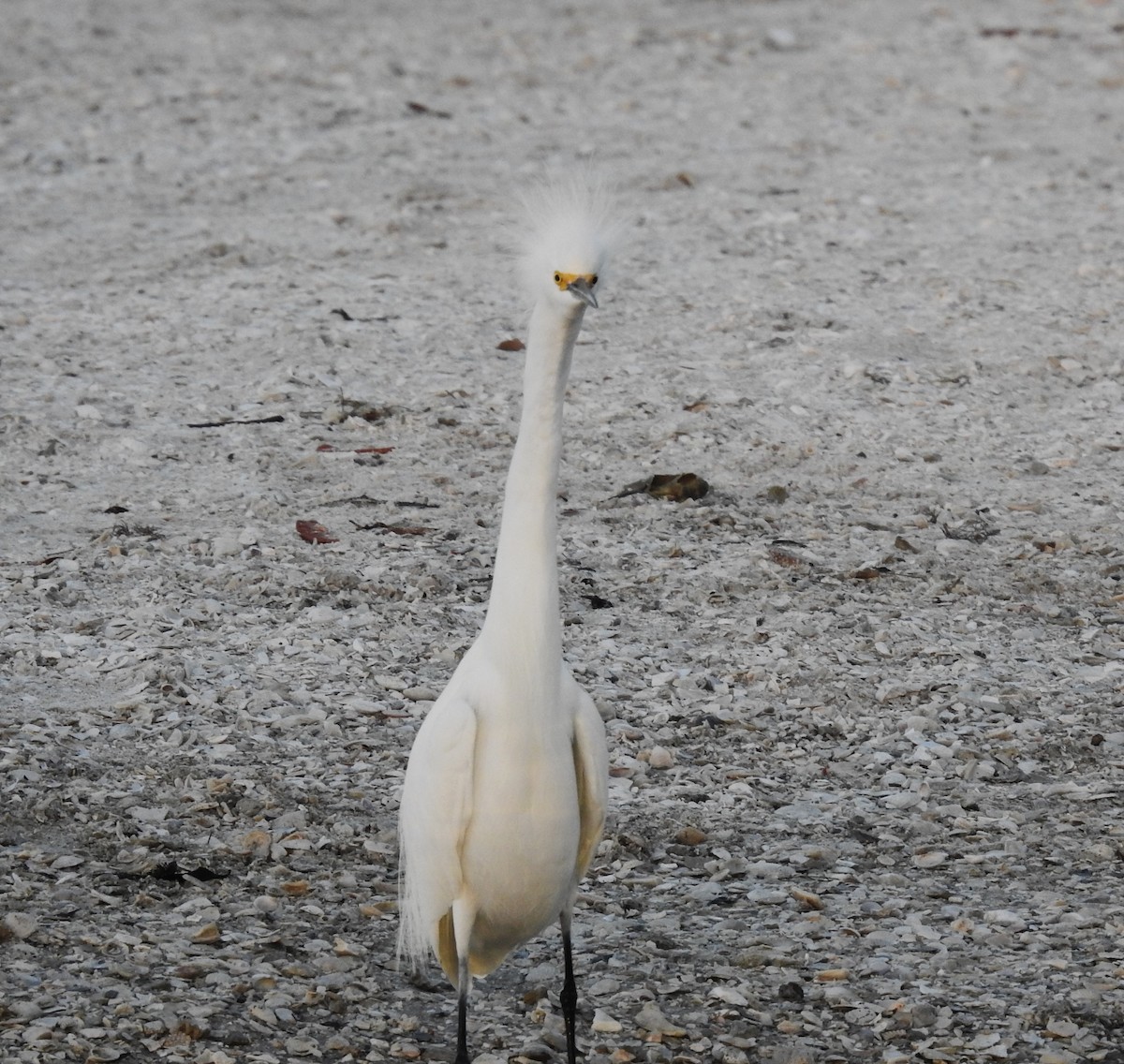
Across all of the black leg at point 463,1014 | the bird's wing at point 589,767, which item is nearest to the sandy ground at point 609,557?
the black leg at point 463,1014

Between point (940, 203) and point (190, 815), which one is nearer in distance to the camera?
point (190, 815)

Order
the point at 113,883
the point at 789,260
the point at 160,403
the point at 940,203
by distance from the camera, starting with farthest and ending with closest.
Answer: the point at 940,203
the point at 789,260
the point at 160,403
the point at 113,883

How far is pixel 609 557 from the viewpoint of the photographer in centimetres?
638

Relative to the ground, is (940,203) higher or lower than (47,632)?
higher

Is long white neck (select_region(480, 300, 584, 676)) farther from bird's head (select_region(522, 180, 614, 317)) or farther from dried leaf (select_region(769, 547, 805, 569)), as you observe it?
dried leaf (select_region(769, 547, 805, 569))

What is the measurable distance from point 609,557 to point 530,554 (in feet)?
9.20

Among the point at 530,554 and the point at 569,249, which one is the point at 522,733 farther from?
the point at 569,249

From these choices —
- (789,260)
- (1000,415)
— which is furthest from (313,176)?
(1000,415)

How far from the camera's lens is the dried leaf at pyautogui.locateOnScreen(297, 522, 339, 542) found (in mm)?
6340

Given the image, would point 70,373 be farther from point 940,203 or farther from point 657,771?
point 940,203

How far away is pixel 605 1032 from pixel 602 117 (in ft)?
31.1

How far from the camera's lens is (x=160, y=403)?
7.63 meters

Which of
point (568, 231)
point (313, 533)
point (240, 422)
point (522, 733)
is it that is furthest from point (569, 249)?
point (240, 422)

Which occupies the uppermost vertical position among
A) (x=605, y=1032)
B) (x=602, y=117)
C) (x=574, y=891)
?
(x=602, y=117)
